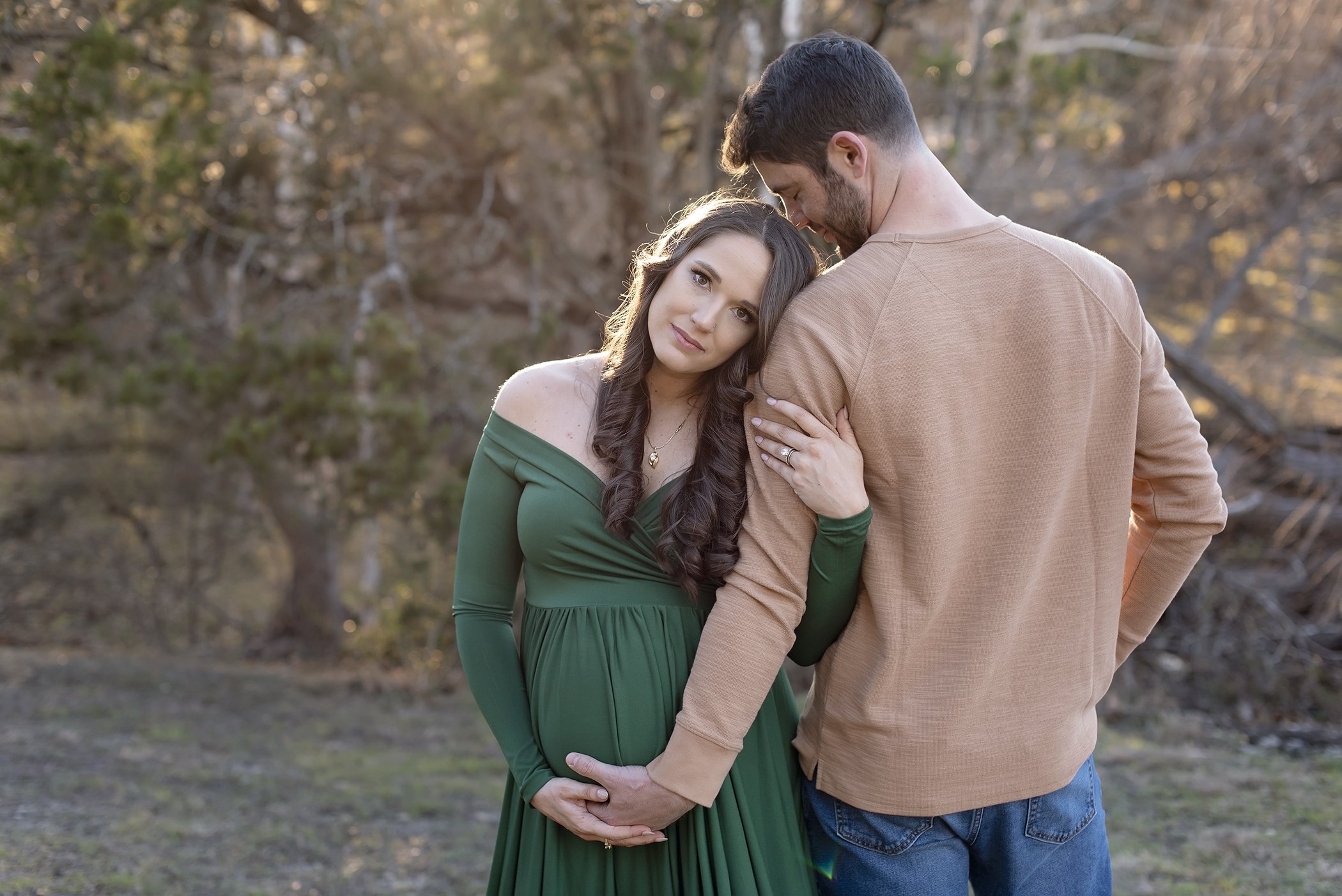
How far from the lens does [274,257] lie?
230 inches

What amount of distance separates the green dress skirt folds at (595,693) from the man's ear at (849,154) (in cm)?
61

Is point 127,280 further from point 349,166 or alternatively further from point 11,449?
point 11,449

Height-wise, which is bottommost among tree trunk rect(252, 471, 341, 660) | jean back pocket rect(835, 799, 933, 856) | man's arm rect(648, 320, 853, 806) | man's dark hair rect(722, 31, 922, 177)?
tree trunk rect(252, 471, 341, 660)

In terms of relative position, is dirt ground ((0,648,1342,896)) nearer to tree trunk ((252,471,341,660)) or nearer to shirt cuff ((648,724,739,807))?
tree trunk ((252,471,341,660))

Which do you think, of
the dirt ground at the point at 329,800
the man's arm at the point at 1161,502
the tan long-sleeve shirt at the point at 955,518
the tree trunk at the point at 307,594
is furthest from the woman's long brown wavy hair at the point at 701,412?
the tree trunk at the point at 307,594

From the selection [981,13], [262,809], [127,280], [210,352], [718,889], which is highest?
[981,13]

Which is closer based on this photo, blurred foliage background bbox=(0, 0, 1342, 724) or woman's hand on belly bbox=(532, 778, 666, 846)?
woman's hand on belly bbox=(532, 778, 666, 846)

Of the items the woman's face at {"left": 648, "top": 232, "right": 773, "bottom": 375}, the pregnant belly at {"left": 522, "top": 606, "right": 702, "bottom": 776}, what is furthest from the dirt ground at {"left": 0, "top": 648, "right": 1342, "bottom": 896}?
the woman's face at {"left": 648, "top": 232, "right": 773, "bottom": 375}

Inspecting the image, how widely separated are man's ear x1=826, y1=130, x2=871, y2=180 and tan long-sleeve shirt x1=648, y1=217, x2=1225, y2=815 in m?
0.13

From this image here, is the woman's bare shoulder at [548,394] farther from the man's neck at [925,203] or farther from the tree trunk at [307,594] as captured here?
the tree trunk at [307,594]

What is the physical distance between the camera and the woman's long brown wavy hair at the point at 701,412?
171cm

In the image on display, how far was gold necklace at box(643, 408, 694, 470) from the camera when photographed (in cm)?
186

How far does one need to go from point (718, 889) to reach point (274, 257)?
16.4 ft

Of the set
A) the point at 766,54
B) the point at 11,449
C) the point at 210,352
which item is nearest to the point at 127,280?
the point at 210,352
